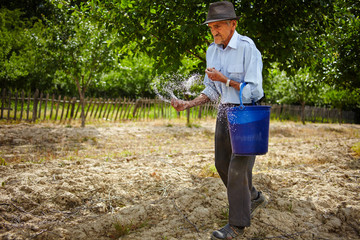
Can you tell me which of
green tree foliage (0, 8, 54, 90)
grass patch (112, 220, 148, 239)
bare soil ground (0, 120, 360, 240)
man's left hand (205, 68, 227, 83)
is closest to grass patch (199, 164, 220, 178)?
bare soil ground (0, 120, 360, 240)

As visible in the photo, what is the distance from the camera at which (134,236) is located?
109 inches

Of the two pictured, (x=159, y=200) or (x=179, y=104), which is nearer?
(x=179, y=104)

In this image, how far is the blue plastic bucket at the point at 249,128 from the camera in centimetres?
238

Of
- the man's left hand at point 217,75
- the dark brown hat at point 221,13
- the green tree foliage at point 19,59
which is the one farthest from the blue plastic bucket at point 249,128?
the green tree foliage at point 19,59

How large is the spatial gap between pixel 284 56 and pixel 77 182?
3.33m

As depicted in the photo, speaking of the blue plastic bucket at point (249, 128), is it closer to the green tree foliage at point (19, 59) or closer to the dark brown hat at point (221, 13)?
the dark brown hat at point (221, 13)

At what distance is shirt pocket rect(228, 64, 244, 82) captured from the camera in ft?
8.61

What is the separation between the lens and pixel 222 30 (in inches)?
104

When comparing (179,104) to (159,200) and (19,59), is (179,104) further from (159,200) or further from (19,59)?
(19,59)

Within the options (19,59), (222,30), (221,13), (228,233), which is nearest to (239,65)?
(222,30)

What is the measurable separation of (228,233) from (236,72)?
1.39 m

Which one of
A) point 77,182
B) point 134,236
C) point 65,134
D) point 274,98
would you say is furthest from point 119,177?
point 274,98

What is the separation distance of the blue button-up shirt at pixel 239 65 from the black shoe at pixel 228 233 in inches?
43.5

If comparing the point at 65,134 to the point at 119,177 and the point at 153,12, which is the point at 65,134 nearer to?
the point at 119,177
